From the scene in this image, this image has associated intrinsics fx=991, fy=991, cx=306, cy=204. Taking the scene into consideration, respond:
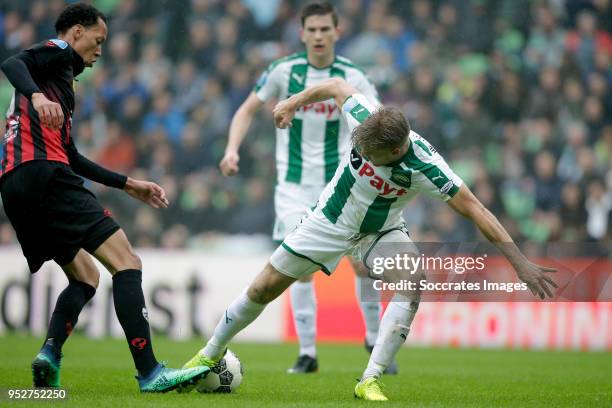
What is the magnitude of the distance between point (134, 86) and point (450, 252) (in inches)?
326

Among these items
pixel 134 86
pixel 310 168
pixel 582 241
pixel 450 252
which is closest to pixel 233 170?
pixel 310 168

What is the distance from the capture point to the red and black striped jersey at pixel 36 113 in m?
5.53

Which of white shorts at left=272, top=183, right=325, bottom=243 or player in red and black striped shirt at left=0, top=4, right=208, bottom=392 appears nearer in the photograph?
player in red and black striped shirt at left=0, top=4, right=208, bottom=392

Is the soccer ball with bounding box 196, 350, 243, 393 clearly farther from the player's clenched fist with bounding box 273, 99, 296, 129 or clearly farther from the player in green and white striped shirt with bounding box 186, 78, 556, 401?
the player's clenched fist with bounding box 273, 99, 296, 129

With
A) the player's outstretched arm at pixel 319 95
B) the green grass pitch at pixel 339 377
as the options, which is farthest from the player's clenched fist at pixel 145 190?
the green grass pitch at pixel 339 377

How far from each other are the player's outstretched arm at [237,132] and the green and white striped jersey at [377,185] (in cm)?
141

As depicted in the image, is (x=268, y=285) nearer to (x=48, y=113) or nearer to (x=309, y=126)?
(x=48, y=113)

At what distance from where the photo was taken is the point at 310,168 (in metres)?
8.30

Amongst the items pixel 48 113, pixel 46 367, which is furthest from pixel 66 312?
pixel 48 113

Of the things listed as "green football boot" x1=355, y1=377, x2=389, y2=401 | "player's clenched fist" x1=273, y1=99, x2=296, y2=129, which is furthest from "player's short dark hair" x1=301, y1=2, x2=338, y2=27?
"green football boot" x1=355, y1=377, x2=389, y2=401

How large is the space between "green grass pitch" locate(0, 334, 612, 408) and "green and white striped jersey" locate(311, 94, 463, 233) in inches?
42.4

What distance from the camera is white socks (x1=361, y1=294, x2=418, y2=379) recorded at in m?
5.78

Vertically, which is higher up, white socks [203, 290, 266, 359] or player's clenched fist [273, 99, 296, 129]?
player's clenched fist [273, 99, 296, 129]

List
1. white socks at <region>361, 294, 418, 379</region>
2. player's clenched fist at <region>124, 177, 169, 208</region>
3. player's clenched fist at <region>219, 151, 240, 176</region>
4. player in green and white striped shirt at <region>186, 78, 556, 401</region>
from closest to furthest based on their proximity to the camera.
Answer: player in green and white striped shirt at <region>186, 78, 556, 401</region> < white socks at <region>361, 294, 418, 379</region> < player's clenched fist at <region>124, 177, 169, 208</region> < player's clenched fist at <region>219, 151, 240, 176</region>
